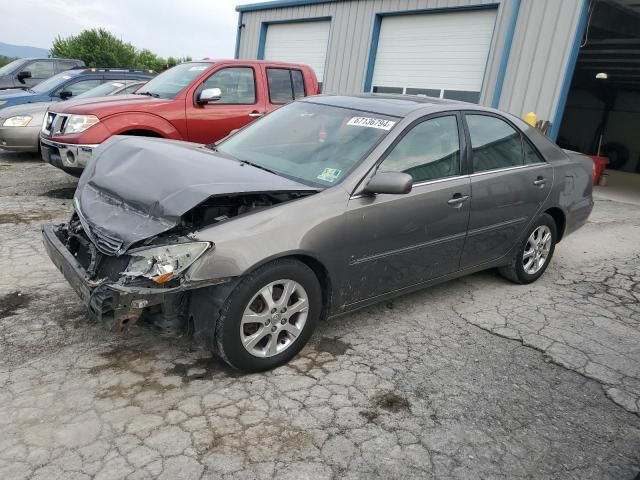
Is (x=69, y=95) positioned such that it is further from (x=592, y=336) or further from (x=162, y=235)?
(x=592, y=336)

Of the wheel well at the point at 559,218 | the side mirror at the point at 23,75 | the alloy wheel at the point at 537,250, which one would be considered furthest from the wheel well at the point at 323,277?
the side mirror at the point at 23,75

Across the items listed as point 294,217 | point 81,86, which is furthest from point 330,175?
point 81,86

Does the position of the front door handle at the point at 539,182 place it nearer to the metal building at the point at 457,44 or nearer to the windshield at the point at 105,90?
the metal building at the point at 457,44

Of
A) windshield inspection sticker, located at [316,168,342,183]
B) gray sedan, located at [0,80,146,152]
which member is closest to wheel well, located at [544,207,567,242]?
windshield inspection sticker, located at [316,168,342,183]

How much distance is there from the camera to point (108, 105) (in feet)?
19.8

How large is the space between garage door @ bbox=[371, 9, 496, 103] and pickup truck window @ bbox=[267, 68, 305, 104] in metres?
4.29

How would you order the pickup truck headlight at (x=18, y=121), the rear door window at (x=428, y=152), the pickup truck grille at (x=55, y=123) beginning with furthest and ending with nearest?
the pickup truck headlight at (x=18, y=121) < the pickup truck grille at (x=55, y=123) < the rear door window at (x=428, y=152)

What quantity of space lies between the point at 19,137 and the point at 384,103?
6889mm

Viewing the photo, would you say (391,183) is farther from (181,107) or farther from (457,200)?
(181,107)

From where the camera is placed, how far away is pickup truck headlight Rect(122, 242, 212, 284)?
2.58m

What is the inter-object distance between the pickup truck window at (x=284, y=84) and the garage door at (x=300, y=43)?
5980mm

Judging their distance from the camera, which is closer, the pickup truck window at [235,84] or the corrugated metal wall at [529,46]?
the pickup truck window at [235,84]

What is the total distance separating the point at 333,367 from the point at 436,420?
701 millimetres

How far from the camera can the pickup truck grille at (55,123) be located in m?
6.00
